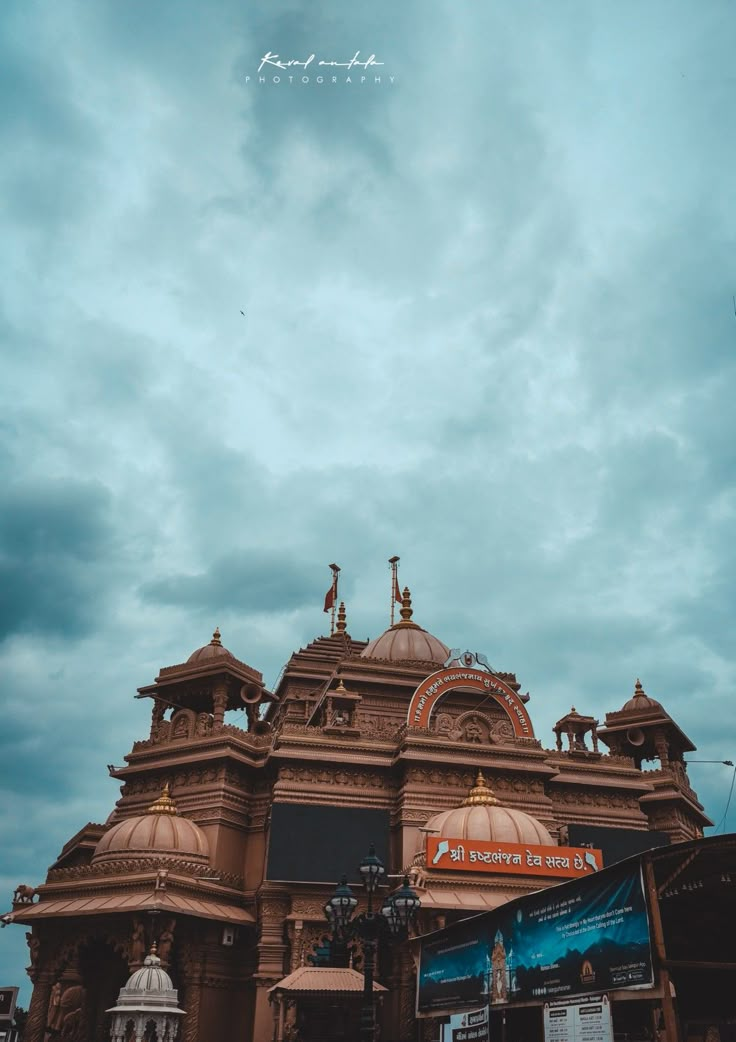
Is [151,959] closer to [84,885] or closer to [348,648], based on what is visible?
[84,885]

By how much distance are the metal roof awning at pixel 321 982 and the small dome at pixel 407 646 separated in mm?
17896

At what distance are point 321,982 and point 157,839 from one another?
869 centimetres

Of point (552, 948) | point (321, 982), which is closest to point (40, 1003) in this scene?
point (321, 982)

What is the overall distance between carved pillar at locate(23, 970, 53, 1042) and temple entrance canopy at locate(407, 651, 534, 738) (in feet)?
50.3

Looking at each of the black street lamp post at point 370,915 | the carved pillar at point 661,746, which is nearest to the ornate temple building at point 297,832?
the carved pillar at point 661,746

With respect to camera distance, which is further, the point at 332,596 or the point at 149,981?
the point at 332,596

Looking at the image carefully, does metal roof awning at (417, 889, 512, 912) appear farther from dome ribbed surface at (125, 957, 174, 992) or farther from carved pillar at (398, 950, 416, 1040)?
dome ribbed surface at (125, 957, 174, 992)

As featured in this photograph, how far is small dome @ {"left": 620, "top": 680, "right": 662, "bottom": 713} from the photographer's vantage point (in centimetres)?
4509

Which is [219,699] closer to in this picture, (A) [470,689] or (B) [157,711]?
(B) [157,711]

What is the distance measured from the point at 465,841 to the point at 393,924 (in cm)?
1067

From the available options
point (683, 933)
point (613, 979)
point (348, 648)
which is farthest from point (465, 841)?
point (348, 648)

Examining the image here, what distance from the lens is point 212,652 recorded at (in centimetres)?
4094

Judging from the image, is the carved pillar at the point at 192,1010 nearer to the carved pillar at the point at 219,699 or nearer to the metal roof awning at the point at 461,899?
the metal roof awning at the point at 461,899

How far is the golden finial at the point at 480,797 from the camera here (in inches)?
1205
